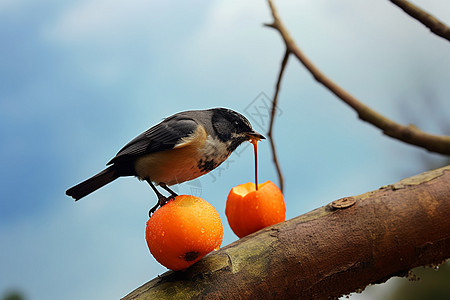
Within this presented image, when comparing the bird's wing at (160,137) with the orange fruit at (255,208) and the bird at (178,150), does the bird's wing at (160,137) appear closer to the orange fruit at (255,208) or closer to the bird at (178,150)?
the bird at (178,150)

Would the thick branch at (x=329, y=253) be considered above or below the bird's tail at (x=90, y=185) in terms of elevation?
below

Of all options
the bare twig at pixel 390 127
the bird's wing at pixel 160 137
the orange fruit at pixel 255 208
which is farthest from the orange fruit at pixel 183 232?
the bare twig at pixel 390 127

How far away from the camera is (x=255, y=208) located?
221 cm

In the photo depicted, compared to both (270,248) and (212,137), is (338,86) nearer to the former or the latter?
(270,248)

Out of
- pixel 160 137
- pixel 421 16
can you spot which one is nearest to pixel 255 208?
pixel 160 137

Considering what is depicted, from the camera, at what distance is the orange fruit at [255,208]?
2207mm

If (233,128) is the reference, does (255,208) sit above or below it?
below

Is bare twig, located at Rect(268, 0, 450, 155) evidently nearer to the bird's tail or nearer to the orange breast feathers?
the orange breast feathers

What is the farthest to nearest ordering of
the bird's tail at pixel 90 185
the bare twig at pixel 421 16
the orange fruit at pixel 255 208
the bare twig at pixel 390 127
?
the bird's tail at pixel 90 185
the orange fruit at pixel 255 208
the bare twig at pixel 421 16
the bare twig at pixel 390 127

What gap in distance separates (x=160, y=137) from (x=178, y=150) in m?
0.13

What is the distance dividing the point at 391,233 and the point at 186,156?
1011 mm

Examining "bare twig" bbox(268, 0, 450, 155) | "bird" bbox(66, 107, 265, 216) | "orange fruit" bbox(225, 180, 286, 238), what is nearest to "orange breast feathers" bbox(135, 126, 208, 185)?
"bird" bbox(66, 107, 265, 216)

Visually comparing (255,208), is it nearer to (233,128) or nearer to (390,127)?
(233,128)

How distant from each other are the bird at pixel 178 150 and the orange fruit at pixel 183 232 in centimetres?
34
